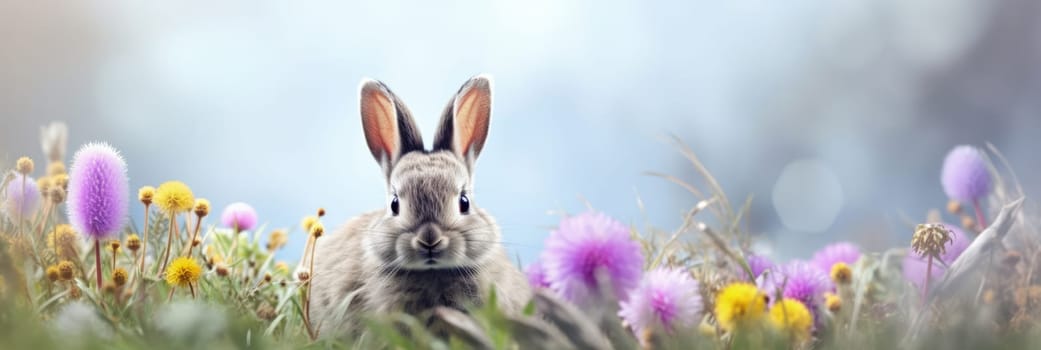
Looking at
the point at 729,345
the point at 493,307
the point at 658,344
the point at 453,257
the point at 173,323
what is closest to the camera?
the point at 173,323

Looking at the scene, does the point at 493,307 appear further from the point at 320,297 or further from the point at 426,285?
the point at 320,297

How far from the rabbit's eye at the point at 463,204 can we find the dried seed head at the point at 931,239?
4.23ft

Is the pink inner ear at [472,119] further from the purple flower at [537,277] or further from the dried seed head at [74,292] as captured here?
the dried seed head at [74,292]

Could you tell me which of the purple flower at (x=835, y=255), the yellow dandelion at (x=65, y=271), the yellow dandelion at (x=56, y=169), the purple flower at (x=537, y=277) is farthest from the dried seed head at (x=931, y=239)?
the yellow dandelion at (x=56, y=169)

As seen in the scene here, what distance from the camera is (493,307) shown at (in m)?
1.70

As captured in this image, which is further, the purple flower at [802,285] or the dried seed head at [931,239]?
the purple flower at [802,285]

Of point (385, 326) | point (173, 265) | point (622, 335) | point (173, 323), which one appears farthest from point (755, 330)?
point (173, 265)

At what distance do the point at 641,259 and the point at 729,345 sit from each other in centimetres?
32

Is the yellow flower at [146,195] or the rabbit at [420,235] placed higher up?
the rabbit at [420,235]

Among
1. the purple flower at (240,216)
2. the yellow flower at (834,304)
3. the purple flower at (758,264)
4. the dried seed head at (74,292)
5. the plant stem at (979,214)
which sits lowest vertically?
the dried seed head at (74,292)

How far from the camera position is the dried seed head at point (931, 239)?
7.79 ft

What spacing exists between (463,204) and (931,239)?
1.34 meters

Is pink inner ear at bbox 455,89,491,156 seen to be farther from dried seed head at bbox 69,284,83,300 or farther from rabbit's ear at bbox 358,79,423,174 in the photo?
dried seed head at bbox 69,284,83,300

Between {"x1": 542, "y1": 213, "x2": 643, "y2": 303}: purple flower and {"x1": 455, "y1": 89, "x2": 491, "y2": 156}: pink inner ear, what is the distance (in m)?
1.16
